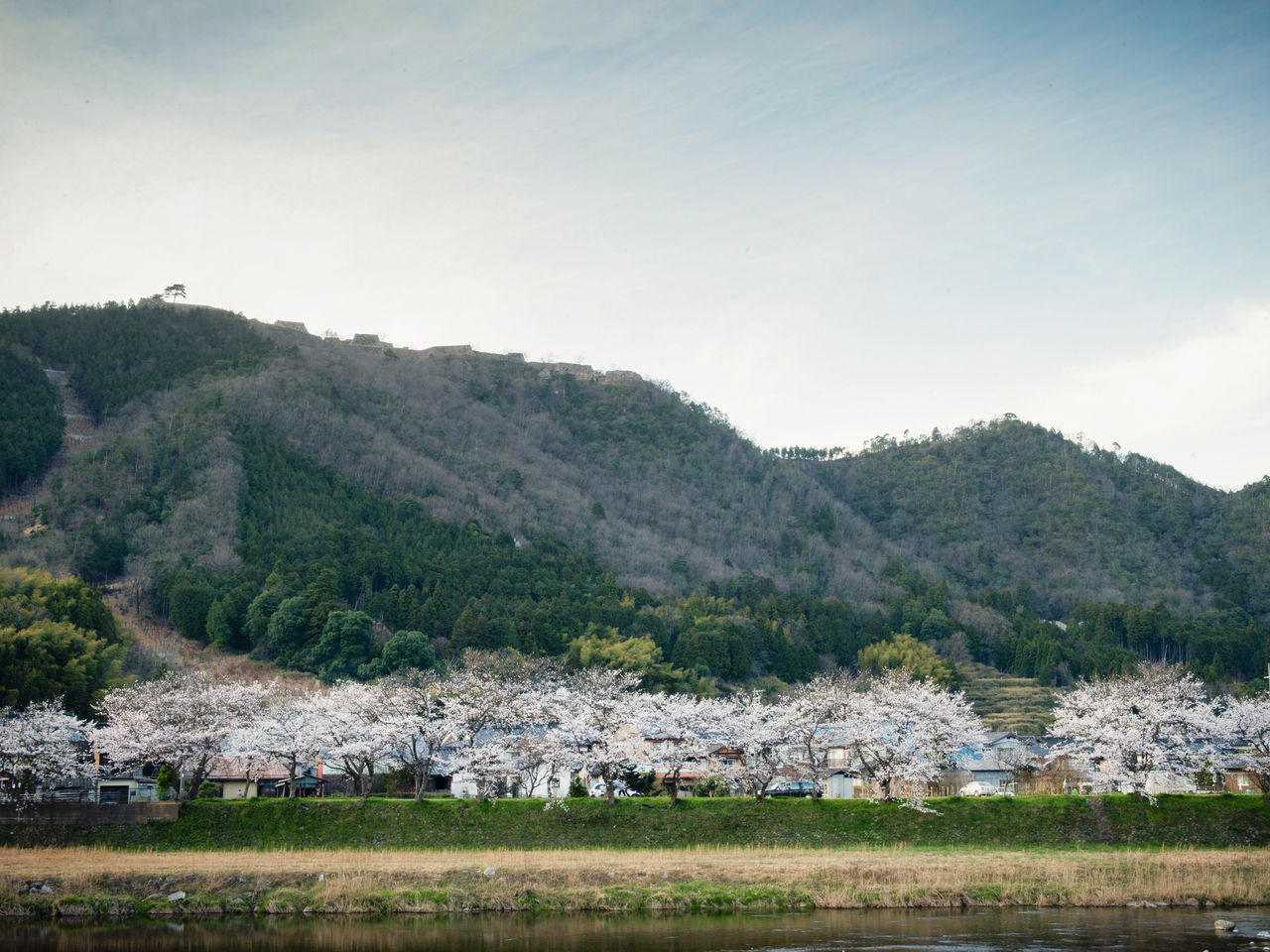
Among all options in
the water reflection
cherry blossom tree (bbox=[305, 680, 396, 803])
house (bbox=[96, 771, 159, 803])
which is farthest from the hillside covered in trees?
the water reflection

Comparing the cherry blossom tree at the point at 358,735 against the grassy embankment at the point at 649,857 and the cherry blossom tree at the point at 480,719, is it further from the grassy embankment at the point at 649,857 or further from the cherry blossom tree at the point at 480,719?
the grassy embankment at the point at 649,857

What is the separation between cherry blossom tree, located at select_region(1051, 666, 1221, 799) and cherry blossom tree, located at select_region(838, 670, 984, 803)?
4070 millimetres

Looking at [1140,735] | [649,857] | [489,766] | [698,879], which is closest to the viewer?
[698,879]

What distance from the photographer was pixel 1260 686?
74.6 meters

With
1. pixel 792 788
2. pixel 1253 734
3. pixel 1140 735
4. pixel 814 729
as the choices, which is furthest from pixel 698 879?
pixel 1253 734

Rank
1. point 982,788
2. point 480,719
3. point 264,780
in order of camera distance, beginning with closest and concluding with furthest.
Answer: point 480,719, point 264,780, point 982,788

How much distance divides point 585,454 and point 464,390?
61.6ft

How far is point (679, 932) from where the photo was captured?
2381 cm

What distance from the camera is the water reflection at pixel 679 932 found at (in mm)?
21859

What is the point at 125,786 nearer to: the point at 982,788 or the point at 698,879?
the point at 698,879

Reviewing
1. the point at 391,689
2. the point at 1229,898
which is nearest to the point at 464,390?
the point at 391,689

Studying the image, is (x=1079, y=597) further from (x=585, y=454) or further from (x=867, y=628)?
(x=585, y=454)

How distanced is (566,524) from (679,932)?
95.1 metres

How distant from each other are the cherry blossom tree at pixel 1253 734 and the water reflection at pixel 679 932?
1399 centimetres
